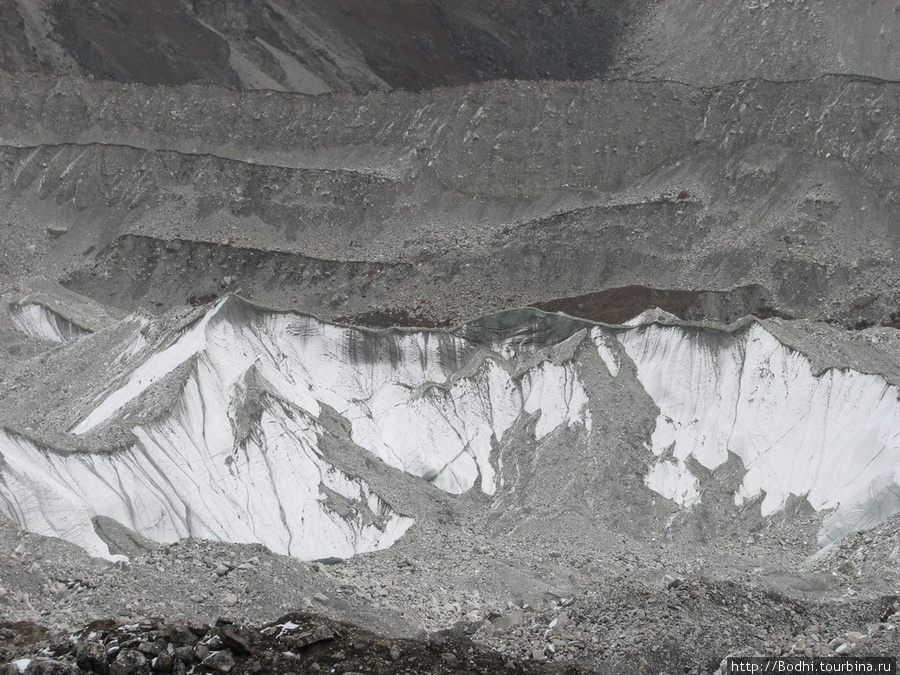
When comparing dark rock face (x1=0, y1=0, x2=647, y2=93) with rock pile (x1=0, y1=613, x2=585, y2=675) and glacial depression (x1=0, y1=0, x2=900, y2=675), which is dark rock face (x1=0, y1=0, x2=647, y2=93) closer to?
glacial depression (x1=0, y1=0, x2=900, y2=675)

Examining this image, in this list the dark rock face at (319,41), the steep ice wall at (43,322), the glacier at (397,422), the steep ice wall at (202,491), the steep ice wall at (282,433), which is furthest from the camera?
the dark rock face at (319,41)

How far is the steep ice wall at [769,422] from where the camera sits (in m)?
20.5

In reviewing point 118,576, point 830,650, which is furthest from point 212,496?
point 830,650

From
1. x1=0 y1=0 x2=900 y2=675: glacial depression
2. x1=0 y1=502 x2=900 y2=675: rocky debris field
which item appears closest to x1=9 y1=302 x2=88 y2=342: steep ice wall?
x1=0 y1=0 x2=900 y2=675: glacial depression

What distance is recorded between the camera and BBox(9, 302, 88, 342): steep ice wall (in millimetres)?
31328

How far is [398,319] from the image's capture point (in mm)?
36531

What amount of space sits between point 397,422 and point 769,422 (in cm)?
862

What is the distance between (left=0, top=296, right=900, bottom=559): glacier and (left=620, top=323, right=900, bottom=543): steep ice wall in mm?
37

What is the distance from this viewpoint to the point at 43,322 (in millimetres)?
31469

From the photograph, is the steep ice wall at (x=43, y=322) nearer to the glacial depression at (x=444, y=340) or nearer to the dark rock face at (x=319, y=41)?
the glacial depression at (x=444, y=340)

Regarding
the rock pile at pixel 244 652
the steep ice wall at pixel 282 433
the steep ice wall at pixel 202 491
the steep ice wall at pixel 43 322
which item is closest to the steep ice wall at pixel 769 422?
the steep ice wall at pixel 282 433

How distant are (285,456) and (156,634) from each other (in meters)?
8.82

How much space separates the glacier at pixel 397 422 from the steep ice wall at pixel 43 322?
7.72 m

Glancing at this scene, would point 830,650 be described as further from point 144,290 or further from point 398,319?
point 144,290
